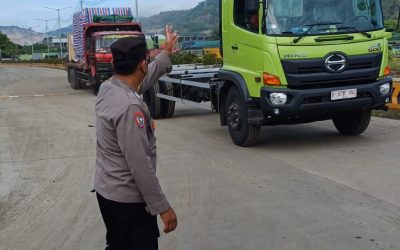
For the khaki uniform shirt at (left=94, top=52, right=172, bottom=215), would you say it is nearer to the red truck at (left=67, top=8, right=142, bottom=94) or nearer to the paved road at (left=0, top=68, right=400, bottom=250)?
the paved road at (left=0, top=68, right=400, bottom=250)

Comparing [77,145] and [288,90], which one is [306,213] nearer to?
[288,90]

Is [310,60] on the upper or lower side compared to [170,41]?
lower

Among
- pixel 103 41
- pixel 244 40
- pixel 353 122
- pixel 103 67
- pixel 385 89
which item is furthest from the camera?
pixel 103 41

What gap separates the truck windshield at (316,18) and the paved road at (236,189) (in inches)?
72.3

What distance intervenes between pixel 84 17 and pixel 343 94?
1677 centimetres

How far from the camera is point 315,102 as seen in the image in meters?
8.29

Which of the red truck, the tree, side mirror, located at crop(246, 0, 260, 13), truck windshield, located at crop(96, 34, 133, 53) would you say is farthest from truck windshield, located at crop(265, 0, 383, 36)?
the tree

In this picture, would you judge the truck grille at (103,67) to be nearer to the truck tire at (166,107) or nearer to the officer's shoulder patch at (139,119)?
the truck tire at (166,107)

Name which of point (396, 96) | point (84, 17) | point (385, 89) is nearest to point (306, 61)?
point (385, 89)

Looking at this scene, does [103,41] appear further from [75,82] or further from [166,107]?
[166,107]

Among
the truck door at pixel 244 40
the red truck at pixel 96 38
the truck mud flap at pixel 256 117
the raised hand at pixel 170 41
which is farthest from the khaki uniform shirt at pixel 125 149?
the red truck at pixel 96 38

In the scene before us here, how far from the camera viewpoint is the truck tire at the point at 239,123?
891cm

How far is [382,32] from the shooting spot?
28.3 ft

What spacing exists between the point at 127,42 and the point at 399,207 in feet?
12.4
